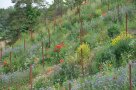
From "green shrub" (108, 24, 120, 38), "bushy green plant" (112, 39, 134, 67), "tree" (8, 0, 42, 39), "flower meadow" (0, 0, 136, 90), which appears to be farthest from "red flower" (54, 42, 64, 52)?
"tree" (8, 0, 42, 39)

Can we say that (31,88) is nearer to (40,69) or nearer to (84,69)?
(84,69)

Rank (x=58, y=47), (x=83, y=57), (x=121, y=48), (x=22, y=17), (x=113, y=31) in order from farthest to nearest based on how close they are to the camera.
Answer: (x=22, y=17) → (x=58, y=47) → (x=113, y=31) → (x=83, y=57) → (x=121, y=48)

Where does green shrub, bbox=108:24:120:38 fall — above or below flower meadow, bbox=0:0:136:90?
above

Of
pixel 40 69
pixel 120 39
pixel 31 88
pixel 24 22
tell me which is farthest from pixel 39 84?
pixel 24 22

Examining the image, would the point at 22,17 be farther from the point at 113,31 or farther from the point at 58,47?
the point at 113,31

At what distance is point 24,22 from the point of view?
124ft

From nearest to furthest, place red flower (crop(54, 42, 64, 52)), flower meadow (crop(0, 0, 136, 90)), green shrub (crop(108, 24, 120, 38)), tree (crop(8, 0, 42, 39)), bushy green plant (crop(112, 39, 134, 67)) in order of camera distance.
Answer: flower meadow (crop(0, 0, 136, 90)), bushy green plant (crop(112, 39, 134, 67)), green shrub (crop(108, 24, 120, 38)), red flower (crop(54, 42, 64, 52)), tree (crop(8, 0, 42, 39))

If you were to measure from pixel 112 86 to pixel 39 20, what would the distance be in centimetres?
2790

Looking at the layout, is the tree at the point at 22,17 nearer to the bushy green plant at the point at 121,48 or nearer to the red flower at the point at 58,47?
the red flower at the point at 58,47

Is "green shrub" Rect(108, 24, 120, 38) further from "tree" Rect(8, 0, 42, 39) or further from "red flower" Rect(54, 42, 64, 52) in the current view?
"tree" Rect(8, 0, 42, 39)

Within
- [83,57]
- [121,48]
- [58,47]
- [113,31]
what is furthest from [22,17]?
[121,48]

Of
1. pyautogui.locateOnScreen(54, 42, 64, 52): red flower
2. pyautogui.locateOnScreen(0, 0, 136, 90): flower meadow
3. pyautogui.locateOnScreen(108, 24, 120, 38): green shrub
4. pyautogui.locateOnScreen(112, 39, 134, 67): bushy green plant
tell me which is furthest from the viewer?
pyautogui.locateOnScreen(54, 42, 64, 52): red flower

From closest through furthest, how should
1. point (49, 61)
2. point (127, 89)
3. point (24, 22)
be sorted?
point (127, 89) → point (49, 61) → point (24, 22)

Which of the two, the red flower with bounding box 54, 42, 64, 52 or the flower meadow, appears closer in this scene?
the flower meadow
